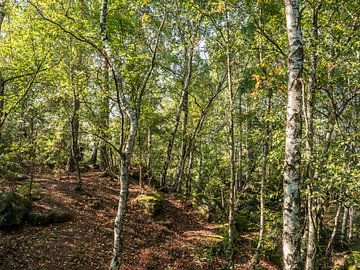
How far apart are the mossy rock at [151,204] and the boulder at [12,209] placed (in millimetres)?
5542

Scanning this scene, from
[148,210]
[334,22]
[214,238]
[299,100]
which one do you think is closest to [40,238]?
[148,210]

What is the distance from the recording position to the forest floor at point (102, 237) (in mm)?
9680

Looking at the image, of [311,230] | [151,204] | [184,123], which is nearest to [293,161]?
[311,230]

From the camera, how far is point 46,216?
11.5 m

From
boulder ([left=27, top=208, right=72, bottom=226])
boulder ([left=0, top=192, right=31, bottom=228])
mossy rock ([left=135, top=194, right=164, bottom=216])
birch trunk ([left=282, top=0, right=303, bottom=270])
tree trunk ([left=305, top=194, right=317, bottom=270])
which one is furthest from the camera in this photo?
mossy rock ([left=135, top=194, right=164, bottom=216])

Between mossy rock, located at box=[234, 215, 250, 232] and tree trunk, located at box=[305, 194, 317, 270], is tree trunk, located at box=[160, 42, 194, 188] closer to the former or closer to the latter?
mossy rock, located at box=[234, 215, 250, 232]

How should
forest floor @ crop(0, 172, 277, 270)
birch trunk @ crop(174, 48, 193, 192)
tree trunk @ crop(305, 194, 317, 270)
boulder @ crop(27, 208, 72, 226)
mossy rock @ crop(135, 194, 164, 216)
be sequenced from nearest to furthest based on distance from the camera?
tree trunk @ crop(305, 194, 317, 270) < forest floor @ crop(0, 172, 277, 270) < boulder @ crop(27, 208, 72, 226) < mossy rock @ crop(135, 194, 164, 216) < birch trunk @ crop(174, 48, 193, 192)

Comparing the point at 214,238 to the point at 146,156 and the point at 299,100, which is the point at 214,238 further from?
the point at 299,100

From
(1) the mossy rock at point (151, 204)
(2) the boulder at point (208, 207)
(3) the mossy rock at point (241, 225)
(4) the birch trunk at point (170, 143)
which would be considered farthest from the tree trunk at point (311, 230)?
(4) the birch trunk at point (170, 143)

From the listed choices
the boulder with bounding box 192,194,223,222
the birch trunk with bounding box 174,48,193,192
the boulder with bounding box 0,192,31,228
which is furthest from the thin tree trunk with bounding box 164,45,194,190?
the boulder with bounding box 0,192,31,228

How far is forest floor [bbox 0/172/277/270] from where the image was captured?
9680mm

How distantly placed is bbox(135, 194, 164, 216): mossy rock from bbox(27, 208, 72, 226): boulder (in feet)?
13.0

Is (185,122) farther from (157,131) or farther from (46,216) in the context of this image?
(46,216)

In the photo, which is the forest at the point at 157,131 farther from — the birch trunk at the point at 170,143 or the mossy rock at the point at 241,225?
the birch trunk at the point at 170,143
